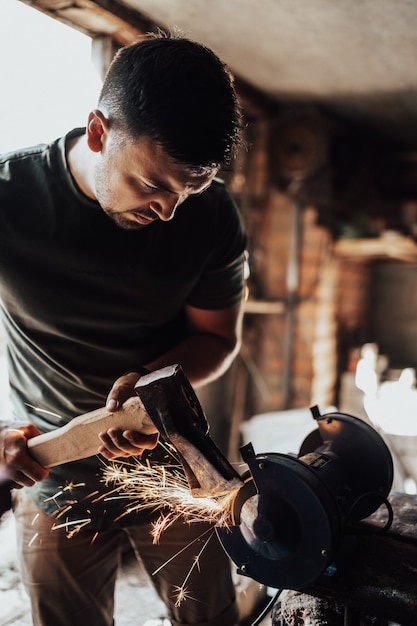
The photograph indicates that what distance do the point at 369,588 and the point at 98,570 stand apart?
0.71m

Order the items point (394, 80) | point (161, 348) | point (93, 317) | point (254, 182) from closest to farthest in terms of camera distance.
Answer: point (93, 317)
point (161, 348)
point (394, 80)
point (254, 182)

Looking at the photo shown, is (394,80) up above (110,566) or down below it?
above

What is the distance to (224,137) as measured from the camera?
114 cm

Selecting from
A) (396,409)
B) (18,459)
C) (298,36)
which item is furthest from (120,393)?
(298,36)

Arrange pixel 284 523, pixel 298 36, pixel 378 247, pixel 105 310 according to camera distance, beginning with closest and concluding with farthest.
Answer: pixel 284 523 < pixel 105 310 < pixel 298 36 < pixel 378 247

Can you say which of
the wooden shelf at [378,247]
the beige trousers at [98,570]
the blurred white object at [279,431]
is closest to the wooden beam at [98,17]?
the beige trousers at [98,570]

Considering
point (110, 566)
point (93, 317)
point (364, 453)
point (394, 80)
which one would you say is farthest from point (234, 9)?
point (110, 566)

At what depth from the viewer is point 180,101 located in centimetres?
109

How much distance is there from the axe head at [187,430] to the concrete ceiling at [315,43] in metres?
1.92

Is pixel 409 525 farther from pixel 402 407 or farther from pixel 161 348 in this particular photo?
pixel 402 407

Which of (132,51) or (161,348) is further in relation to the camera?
(161,348)

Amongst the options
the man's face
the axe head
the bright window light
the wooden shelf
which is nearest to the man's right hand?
the axe head

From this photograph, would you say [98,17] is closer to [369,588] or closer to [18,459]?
[18,459]

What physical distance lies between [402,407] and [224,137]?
1965 mm
